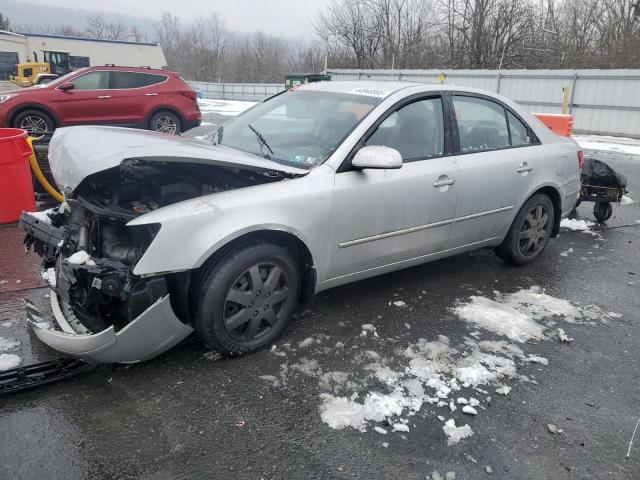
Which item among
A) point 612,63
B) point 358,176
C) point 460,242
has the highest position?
point 612,63

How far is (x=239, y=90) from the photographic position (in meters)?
33.3

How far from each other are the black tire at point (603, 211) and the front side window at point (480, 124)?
2.88 m

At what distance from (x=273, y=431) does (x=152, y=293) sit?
3.07 feet

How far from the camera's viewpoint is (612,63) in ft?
74.0

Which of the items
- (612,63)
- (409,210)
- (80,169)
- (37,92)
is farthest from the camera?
(612,63)

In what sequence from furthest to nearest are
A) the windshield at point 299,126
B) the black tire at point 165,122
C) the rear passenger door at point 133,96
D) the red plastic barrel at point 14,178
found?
the black tire at point 165,122
the rear passenger door at point 133,96
the red plastic barrel at point 14,178
the windshield at point 299,126

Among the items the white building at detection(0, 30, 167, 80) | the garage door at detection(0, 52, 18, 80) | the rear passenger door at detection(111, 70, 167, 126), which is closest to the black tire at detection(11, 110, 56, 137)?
the rear passenger door at detection(111, 70, 167, 126)

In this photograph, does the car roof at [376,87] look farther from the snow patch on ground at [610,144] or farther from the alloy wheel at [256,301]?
the snow patch on ground at [610,144]

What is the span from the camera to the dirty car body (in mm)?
2752

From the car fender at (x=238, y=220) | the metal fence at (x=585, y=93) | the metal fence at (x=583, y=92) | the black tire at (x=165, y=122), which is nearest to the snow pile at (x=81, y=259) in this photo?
the car fender at (x=238, y=220)

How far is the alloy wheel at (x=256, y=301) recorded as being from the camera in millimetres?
3053

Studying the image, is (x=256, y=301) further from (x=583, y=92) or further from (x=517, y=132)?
(x=583, y=92)

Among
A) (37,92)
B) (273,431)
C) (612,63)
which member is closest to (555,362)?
(273,431)

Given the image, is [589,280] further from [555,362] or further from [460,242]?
[555,362]
